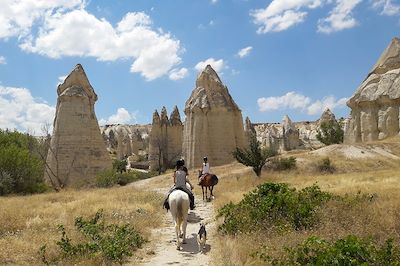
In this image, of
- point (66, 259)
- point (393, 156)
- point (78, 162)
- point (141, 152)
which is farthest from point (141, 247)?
point (141, 152)

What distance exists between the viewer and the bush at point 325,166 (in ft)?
81.1

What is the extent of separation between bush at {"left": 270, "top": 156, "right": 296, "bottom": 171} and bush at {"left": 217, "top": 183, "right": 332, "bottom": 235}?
49.9ft

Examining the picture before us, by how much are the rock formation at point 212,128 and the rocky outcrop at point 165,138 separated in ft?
53.5

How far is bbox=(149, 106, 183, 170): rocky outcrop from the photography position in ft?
166

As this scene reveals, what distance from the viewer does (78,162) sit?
1053 inches

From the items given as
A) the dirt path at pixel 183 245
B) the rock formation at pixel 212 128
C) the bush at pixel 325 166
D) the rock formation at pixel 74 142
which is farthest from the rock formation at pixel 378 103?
the dirt path at pixel 183 245

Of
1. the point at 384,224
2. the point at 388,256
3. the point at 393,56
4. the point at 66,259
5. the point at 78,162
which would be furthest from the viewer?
the point at 393,56

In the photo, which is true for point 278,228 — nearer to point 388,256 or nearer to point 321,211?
point 321,211

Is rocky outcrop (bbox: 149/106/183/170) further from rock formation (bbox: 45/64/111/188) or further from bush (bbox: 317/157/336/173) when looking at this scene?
bush (bbox: 317/157/336/173)

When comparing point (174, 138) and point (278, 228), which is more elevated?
point (174, 138)

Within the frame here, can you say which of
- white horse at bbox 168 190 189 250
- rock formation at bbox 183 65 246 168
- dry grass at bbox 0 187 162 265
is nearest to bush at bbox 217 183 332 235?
white horse at bbox 168 190 189 250

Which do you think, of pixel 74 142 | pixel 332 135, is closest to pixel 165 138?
pixel 332 135

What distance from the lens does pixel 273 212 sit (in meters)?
8.89

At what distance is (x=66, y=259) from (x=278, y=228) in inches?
143
